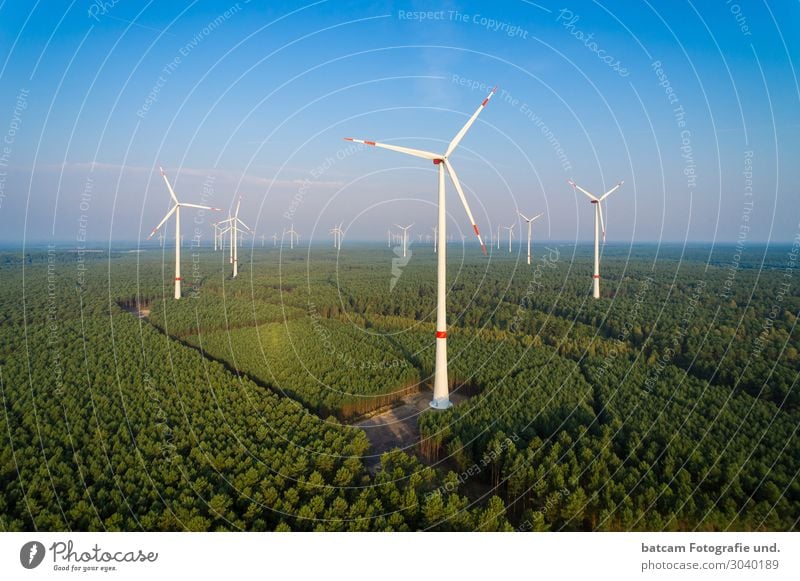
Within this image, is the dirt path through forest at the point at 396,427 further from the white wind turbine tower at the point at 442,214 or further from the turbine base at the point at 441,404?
the white wind turbine tower at the point at 442,214

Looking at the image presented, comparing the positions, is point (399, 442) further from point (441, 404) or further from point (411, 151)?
point (411, 151)

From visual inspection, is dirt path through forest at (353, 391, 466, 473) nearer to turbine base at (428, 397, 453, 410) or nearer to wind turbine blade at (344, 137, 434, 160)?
turbine base at (428, 397, 453, 410)

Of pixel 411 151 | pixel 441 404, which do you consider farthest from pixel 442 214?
pixel 441 404

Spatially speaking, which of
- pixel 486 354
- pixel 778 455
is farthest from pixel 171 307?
pixel 778 455

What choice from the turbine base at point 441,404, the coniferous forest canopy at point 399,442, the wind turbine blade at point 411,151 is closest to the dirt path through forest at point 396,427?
the coniferous forest canopy at point 399,442

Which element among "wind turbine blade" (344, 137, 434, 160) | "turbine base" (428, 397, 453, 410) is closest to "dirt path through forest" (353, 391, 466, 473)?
"turbine base" (428, 397, 453, 410)
